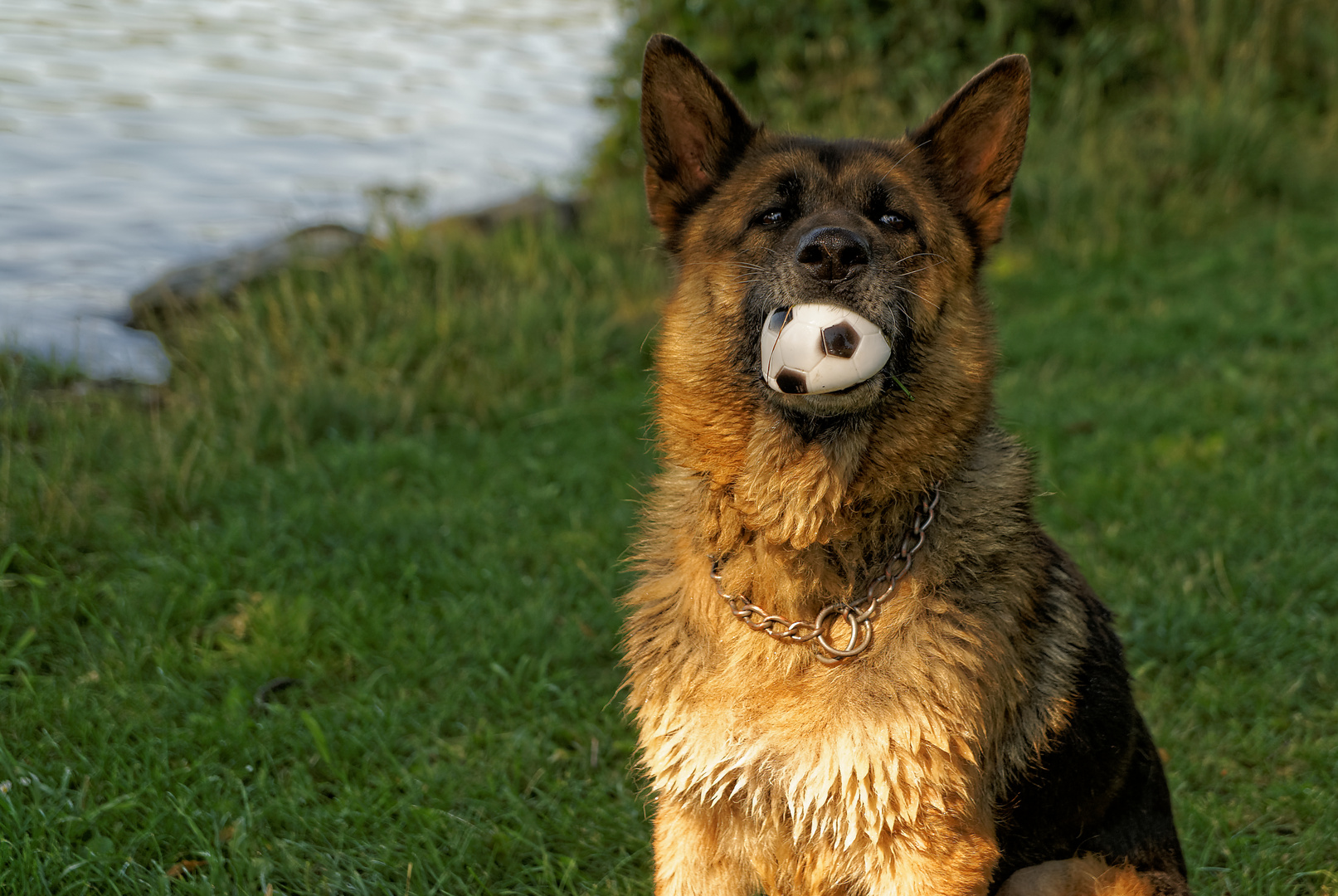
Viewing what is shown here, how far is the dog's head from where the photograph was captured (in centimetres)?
276

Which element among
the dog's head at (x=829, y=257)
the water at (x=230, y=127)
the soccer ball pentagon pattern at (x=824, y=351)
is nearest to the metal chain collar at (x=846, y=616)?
the dog's head at (x=829, y=257)

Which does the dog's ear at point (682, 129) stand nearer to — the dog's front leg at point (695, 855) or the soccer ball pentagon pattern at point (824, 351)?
the soccer ball pentagon pattern at point (824, 351)

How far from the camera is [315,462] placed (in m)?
5.54

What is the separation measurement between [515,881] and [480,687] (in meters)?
0.96

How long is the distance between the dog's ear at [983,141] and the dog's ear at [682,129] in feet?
1.82

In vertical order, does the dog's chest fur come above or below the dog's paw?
above

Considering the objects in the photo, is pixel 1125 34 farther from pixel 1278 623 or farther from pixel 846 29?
pixel 1278 623

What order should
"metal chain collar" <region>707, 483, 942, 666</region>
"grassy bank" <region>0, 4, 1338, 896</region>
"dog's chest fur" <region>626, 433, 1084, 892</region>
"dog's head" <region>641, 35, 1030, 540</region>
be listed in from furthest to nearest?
"grassy bank" <region>0, 4, 1338, 896</region>, "dog's head" <region>641, 35, 1030, 540</region>, "metal chain collar" <region>707, 483, 942, 666</region>, "dog's chest fur" <region>626, 433, 1084, 892</region>

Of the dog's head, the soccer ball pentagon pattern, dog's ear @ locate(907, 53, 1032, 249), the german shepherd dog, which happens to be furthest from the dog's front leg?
dog's ear @ locate(907, 53, 1032, 249)

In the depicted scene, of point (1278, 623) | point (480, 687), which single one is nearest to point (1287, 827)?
point (1278, 623)

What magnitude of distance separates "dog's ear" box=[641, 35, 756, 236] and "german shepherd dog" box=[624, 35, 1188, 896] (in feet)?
0.04

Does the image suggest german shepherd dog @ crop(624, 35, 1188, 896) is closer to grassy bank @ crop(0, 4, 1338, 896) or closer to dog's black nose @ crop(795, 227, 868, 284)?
dog's black nose @ crop(795, 227, 868, 284)

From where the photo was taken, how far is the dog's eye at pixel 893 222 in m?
2.99

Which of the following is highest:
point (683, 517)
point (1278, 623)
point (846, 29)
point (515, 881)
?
point (846, 29)
